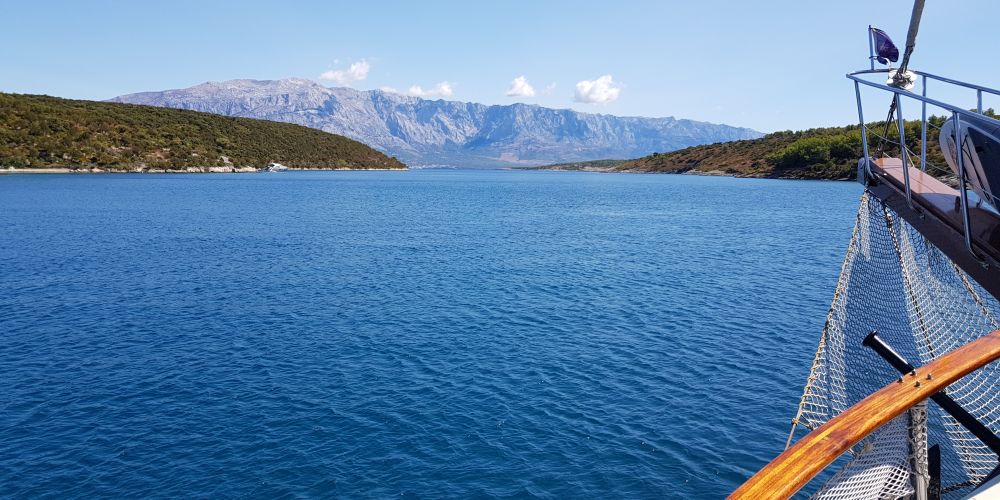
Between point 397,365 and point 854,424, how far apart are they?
23.4 metres

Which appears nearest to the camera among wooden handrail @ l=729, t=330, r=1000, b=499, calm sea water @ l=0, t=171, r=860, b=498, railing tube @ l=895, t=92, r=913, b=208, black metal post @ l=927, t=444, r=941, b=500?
wooden handrail @ l=729, t=330, r=1000, b=499

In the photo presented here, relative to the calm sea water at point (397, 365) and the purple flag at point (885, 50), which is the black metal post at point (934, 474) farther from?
the calm sea water at point (397, 365)

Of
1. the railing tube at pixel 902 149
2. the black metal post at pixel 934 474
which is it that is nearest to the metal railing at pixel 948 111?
the railing tube at pixel 902 149

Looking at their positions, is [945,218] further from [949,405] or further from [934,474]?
[949,405]

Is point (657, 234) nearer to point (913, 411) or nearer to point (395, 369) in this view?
point (395, 369)

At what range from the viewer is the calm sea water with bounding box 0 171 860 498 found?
1798 centimetres

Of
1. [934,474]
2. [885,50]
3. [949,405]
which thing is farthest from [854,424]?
[885,50]

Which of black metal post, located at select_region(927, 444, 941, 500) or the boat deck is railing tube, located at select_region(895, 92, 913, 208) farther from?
black metal post, located at select_region(927, 444, 941, 500)

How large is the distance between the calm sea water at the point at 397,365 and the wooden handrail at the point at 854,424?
42.8 ft

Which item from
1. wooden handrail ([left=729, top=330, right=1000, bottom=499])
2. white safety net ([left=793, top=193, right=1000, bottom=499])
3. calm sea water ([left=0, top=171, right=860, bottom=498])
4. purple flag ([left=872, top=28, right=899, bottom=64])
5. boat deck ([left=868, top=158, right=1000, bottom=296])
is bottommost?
calm sea water ([left=0, top=171, right=860, bottom=498])

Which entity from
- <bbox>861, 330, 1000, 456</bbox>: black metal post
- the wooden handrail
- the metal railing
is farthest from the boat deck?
the wooden handrail

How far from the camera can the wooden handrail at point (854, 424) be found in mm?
3978

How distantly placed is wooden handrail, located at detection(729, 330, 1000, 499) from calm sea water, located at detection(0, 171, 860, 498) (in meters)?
13.0

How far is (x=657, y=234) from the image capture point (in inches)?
2758
